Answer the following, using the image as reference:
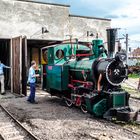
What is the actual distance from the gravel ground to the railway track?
0.72 feet

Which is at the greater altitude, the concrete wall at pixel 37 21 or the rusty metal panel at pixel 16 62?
the concrete wall at pixel 37 21

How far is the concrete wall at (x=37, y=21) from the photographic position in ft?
58.0

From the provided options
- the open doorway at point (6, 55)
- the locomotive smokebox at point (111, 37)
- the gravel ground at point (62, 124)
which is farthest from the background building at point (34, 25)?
the locomotive smokebox at point (111, 37)

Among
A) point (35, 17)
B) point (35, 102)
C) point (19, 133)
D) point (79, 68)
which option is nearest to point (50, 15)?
point (35, 17)

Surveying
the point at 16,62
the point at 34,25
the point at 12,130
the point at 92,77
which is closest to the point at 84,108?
the point at 92,77

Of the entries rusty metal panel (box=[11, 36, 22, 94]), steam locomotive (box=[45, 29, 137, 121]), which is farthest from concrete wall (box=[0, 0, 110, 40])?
steam locomotive (box=[45, 29, 137, 121])

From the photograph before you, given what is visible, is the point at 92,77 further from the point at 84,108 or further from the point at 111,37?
the point at 111,37

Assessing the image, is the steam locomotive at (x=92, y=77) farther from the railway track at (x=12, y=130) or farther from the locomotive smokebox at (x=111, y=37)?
the railway track at (x=12, y=130)

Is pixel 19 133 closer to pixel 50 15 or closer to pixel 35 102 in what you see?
pixel 35 102

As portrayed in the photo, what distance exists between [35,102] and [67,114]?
303cm

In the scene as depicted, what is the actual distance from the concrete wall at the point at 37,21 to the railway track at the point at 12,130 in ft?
27.6

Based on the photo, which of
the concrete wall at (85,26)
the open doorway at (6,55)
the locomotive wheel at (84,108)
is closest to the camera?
the locomotive wheel at (84,108)

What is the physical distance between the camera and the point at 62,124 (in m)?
9.03

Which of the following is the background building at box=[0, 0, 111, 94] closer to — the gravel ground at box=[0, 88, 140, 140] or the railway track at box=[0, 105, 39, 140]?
the gravel ground at box=[0, 88, 140, 140]
